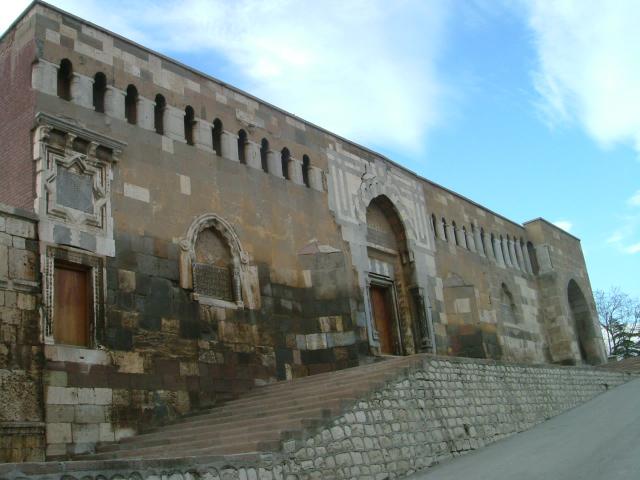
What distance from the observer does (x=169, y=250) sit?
13.0 m

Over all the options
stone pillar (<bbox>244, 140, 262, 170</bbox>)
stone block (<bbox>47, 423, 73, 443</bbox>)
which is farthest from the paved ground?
stone pillar (<bbox>244, 140, 262, 170</bbox>)

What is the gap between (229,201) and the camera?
14.8 meters

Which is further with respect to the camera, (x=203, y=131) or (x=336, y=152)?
(x=336, y=152)

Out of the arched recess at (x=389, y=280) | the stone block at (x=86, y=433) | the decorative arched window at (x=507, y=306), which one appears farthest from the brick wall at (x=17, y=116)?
the decorative arched window at (x=507, y=306)

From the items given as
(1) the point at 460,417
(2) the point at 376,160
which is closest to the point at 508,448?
(1) the point at 460,417

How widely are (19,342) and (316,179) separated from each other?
913 cm

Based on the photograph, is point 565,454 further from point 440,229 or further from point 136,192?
point 440,229

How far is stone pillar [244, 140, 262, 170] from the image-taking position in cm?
1572

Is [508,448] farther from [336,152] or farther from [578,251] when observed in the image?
[578,251]

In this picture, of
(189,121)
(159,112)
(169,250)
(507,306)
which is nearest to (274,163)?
(189,121)

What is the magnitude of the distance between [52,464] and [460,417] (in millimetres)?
8324

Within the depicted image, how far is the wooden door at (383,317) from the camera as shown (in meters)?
18.1

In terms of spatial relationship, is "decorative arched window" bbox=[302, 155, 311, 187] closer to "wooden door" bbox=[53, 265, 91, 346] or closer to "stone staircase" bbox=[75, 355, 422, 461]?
"stone staircase" bbox=[75, 355, 422, 461]

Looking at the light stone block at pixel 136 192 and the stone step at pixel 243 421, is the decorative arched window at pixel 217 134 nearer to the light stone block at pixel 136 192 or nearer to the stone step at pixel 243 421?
the light stone block at pixel 136 192
